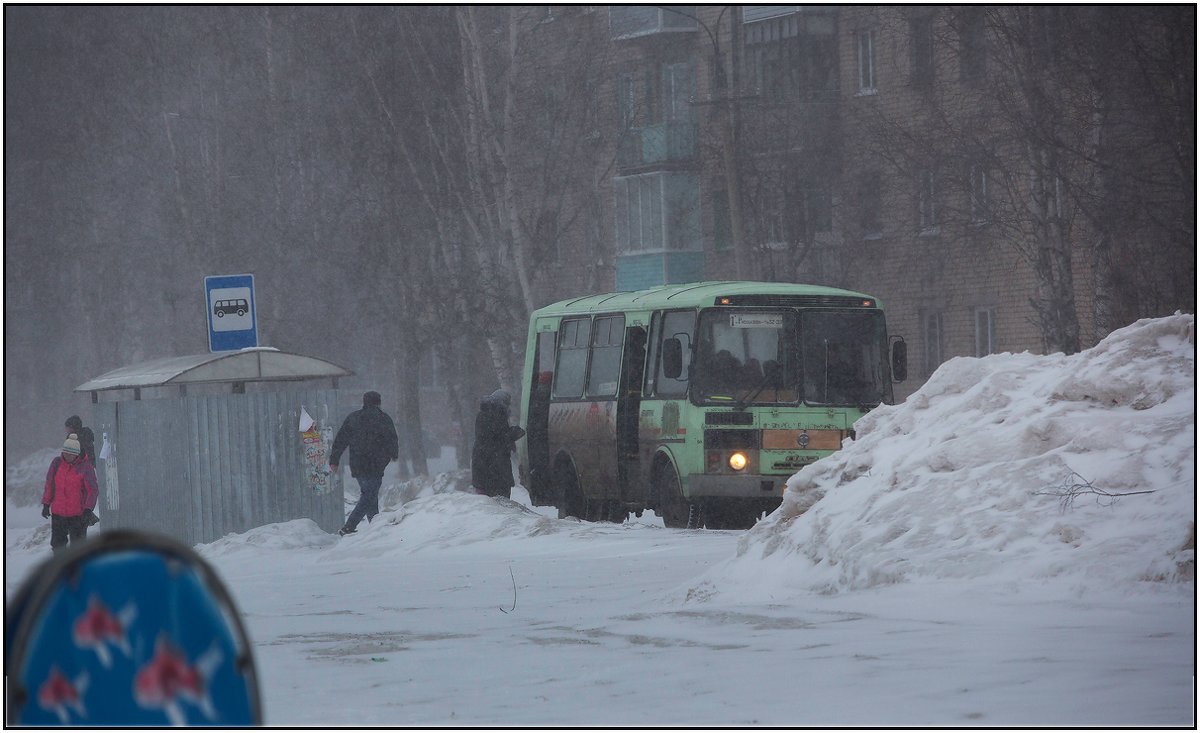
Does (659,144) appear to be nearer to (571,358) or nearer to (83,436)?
(571,358)

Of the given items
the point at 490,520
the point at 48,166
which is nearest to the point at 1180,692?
the point at 490,520

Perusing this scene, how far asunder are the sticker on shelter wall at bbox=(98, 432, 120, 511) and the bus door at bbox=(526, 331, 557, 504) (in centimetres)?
498

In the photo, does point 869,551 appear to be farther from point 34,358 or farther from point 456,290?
point 34,358

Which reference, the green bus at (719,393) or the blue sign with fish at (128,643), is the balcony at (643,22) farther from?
the blue sign with fish at (128,643)

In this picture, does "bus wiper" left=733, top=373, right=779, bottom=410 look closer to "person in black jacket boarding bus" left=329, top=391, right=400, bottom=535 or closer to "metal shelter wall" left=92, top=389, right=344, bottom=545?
"person in black jacket boarding bus" left=329, top=391, right=400, bottom=535

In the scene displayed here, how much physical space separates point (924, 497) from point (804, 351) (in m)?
8.75

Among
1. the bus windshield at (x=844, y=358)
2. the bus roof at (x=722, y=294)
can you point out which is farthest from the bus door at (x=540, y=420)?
the bus windshield at (x=844, y=358)

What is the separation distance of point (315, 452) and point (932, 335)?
23.7 meters

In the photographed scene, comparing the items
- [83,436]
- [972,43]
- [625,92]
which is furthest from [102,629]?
[625,92]

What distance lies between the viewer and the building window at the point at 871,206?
39.5 m

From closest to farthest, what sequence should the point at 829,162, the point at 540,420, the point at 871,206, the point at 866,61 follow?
the point at 540,420, the point at 829,162, the point at 871,206, the point at 866,61

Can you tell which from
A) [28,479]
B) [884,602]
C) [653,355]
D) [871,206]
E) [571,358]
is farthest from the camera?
[28,479]

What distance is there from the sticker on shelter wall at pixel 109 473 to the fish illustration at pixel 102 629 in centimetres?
1780

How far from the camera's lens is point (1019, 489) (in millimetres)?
10477
